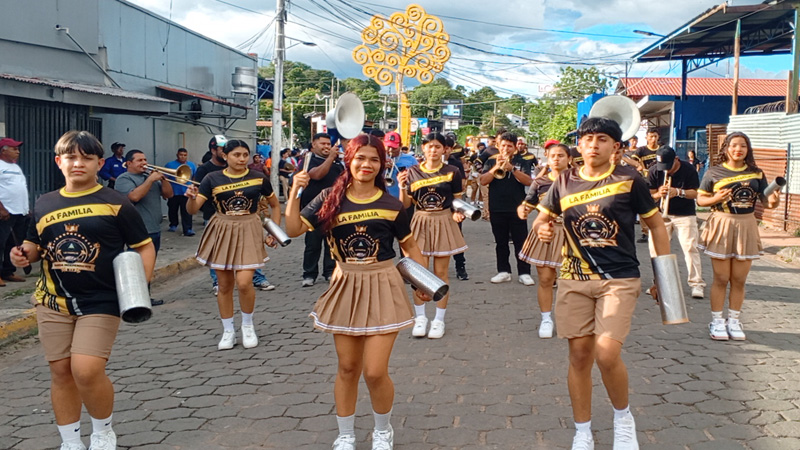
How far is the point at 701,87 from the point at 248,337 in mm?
38272

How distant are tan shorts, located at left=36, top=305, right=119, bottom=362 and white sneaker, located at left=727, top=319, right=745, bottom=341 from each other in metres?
5.52

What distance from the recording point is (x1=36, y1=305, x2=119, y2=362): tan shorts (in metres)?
3.84

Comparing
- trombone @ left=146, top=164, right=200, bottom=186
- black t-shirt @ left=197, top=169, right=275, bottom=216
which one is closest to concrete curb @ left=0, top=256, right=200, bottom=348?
trombone @ left=146, top=164, right=200, bottom=186

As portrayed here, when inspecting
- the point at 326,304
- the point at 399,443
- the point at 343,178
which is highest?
the point at 343,178

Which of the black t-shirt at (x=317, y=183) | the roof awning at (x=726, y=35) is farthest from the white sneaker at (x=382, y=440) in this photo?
the roof awning at (x=726, y=35)

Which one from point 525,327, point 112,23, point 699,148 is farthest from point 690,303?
point 699,148

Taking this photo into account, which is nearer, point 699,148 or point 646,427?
point 646,427

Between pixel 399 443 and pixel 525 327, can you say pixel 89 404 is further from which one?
pixel 525 327

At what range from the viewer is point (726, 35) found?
2519 centimetres

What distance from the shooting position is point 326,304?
4.17 m

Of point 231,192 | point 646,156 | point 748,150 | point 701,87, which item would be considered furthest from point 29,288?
point 701,87

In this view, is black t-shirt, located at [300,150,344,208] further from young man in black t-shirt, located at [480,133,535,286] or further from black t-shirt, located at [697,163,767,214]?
black t-shirt, located at [697,163,767,214]

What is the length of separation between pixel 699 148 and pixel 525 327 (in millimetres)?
21829

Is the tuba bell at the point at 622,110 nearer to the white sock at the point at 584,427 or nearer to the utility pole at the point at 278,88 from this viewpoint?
the white sock at the point at 584,427
